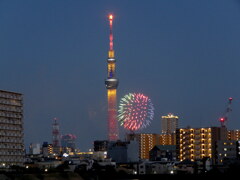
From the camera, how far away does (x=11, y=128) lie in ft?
363

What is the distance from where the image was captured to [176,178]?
97188 millimetres

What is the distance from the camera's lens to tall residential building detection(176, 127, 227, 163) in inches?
6683

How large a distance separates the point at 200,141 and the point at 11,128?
2815 inches

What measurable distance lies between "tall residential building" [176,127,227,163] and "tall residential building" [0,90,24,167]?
6227 cm

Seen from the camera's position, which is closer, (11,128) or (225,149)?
(11,128)

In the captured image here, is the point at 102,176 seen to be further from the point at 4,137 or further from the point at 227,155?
the point at 227,155

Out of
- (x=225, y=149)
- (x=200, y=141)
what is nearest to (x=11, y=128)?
(x=225, y=149)

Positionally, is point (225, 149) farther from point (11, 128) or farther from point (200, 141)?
point (11, 128)

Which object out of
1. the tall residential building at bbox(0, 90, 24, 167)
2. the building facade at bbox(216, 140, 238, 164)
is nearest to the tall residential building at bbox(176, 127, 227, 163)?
the building facade at bbox(216, 140, 238, 164)

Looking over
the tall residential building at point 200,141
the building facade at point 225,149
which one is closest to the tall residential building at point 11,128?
the building facade at point 225,149

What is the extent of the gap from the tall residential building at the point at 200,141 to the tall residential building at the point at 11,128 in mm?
62270

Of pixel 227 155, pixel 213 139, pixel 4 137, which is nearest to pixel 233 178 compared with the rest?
pixel 4 137

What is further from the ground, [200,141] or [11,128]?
[200,141]

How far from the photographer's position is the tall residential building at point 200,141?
16975 cm
